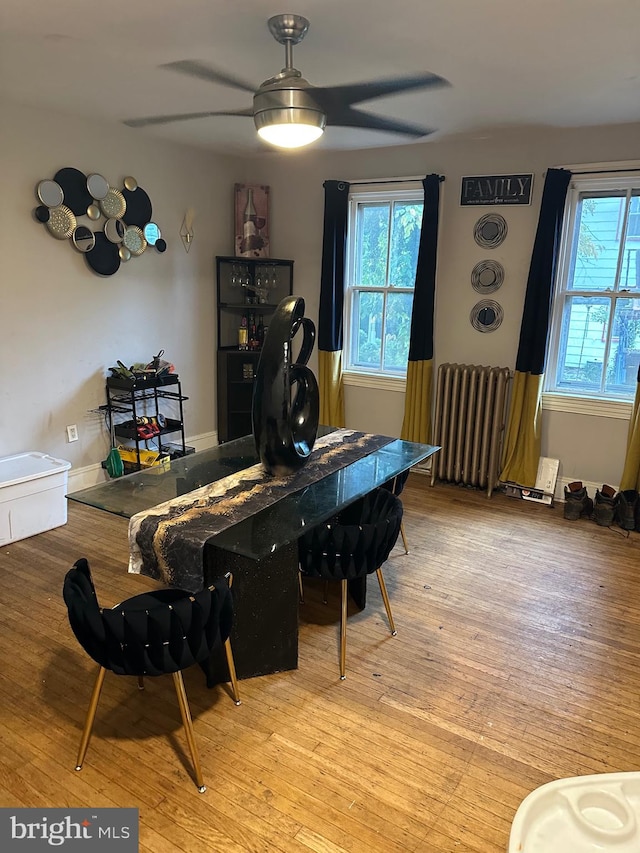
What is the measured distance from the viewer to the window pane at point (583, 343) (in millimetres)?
4141

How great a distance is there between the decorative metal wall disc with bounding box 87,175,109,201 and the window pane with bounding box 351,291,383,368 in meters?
2.04

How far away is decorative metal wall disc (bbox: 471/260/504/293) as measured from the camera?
431cm

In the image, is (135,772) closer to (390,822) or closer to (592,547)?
(390,822)

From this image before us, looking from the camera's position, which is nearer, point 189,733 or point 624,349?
point 189,733

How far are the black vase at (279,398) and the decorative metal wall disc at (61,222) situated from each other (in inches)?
80.5

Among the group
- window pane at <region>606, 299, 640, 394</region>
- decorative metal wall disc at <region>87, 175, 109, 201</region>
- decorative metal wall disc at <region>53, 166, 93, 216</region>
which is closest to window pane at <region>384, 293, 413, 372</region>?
window pane at <region>606, 299, 640, 394</region>

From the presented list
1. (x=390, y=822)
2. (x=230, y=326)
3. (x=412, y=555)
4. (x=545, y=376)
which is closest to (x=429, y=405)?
(x=545, y=376)

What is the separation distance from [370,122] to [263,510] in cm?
266

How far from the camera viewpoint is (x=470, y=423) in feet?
14.6

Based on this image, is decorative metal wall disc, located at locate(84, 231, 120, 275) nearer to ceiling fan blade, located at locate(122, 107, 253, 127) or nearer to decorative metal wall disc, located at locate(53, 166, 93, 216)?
decorative metal wall disc, located at locate(53, 166, 93, 216)

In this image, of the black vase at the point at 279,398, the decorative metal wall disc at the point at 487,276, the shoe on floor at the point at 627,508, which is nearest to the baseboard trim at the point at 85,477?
the black vase at the point at 279,398

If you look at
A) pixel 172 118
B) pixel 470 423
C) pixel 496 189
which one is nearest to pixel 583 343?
pixel 470 423

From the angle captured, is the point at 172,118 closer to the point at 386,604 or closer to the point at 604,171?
the point at 604,171

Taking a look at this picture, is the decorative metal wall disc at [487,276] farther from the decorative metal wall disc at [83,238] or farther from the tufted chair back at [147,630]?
the tufted chair back at [147,630]
